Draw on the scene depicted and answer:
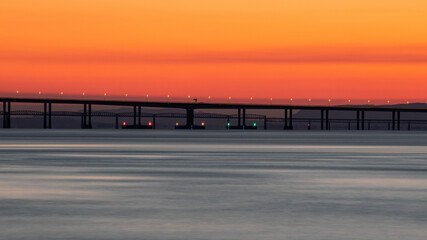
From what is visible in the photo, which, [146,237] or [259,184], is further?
[259,184]

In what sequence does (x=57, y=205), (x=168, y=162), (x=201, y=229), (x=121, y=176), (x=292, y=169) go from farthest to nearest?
(x=168, y=162), (x=292, y=169), (x=121, y=176), (x=57, y=205), (x=201, y=229)

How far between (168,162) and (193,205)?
17.1 meters

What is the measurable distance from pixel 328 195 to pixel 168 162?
15218 millimetres

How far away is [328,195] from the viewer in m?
21.3

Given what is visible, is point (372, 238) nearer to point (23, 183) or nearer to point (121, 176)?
point (23, 183)

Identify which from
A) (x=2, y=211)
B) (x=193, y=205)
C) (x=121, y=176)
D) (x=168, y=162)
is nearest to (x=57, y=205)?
(x=2, y=211)

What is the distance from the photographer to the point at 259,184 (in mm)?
24578

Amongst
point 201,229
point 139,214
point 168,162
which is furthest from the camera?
point 168,162

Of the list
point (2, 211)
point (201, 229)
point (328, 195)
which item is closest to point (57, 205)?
point (2, 211)

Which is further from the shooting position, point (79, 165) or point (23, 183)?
point (79, 165)

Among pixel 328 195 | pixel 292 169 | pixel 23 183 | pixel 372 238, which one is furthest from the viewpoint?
pixel 292 169

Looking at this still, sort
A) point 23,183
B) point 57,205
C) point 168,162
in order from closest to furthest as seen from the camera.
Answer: point 57,205 → point 23,183 → point 168,162

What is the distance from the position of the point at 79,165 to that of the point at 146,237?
19.2 meters

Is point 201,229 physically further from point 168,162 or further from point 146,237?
point 168,162
